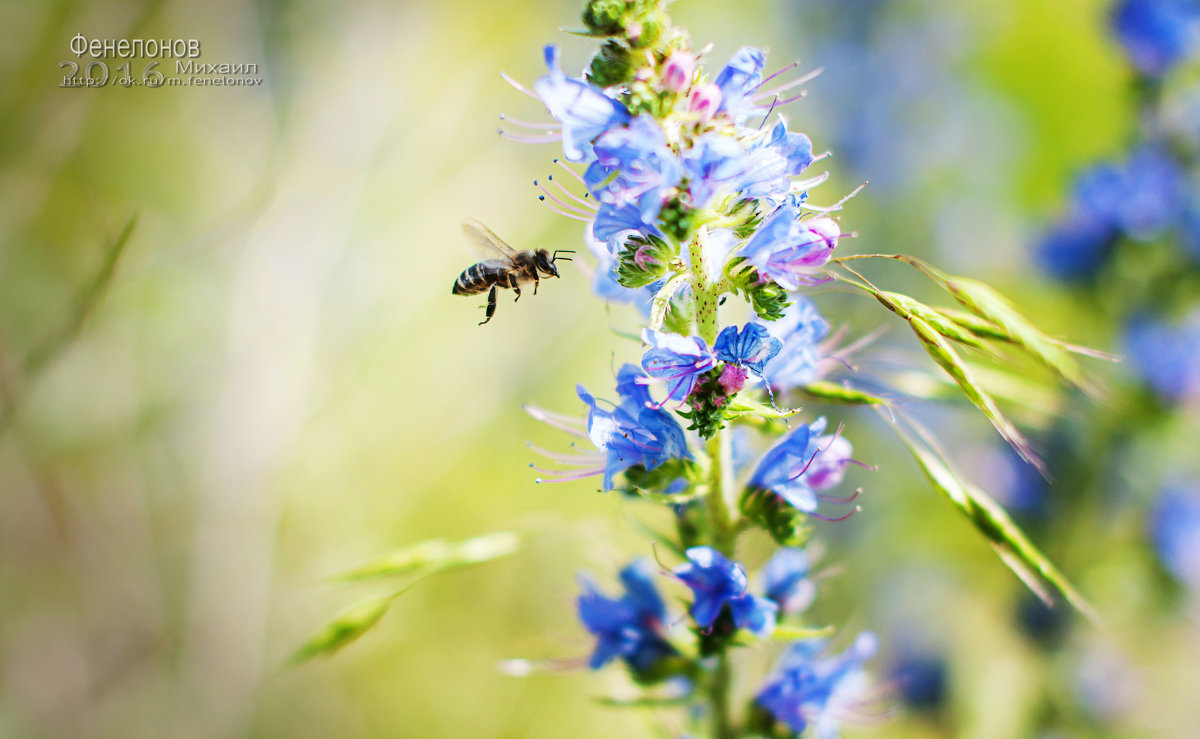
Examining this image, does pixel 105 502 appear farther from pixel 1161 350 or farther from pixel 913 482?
pixel 1161 350

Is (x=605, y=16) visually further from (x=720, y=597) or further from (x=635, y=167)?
(x=720, y=597)

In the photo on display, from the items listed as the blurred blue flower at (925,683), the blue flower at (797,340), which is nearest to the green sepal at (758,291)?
the blue flower at (797,340)

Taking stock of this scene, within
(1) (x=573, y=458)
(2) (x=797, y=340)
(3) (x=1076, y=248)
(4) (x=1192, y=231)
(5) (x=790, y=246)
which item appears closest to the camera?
(5) (x=790, y=246)


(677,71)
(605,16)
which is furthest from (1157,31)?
(605,16)

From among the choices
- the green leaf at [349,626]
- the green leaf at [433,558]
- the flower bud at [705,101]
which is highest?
the flower bud at [705,101]

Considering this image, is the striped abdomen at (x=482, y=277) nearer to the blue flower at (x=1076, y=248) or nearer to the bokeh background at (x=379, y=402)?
the bokeh background at (x=379, y=402)

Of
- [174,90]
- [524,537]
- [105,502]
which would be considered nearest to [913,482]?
[524,537]

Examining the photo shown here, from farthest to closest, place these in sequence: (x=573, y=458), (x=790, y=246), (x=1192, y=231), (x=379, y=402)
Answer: (x=379, y=402)
(x=1192, y=231)
(x=573, y=458)
(x=790, y=246)

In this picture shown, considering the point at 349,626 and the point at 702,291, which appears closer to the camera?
the point at 702,291
